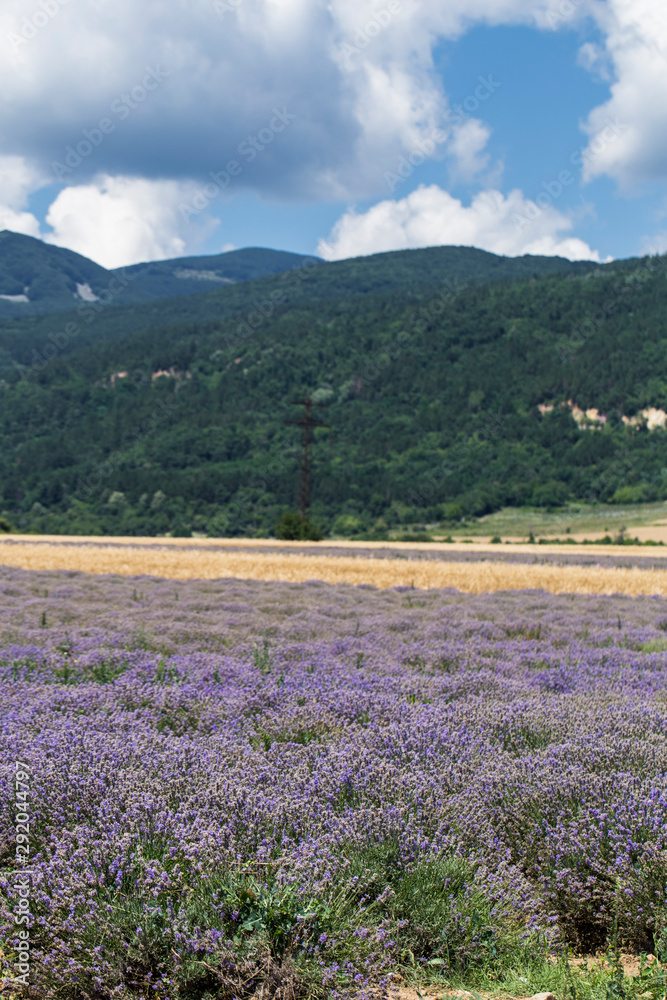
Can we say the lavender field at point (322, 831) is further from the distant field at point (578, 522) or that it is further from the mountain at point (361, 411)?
the mountain at point (361, 411)

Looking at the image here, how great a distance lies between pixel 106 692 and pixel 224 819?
2537 mm

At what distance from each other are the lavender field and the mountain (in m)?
82.2

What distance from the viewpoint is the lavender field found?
269cm

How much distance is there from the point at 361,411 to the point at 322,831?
13926cm

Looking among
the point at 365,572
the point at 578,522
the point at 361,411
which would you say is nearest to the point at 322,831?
the point at 365,572

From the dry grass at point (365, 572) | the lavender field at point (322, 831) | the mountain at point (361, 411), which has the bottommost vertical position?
the dry grass at point (365, 572)

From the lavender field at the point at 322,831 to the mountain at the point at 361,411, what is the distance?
82.2 m

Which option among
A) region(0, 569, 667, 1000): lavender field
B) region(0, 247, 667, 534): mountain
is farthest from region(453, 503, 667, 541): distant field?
region(0, 569, 667, 1000): lavender field

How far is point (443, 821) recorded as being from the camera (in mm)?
3375

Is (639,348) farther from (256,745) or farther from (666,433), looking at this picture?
(256,745)

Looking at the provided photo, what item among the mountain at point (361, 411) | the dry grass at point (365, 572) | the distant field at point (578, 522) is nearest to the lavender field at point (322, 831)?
the dry grass at point (365, 572)

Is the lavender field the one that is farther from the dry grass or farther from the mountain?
the mountain

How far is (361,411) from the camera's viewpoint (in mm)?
141000

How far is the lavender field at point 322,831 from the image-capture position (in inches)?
106
